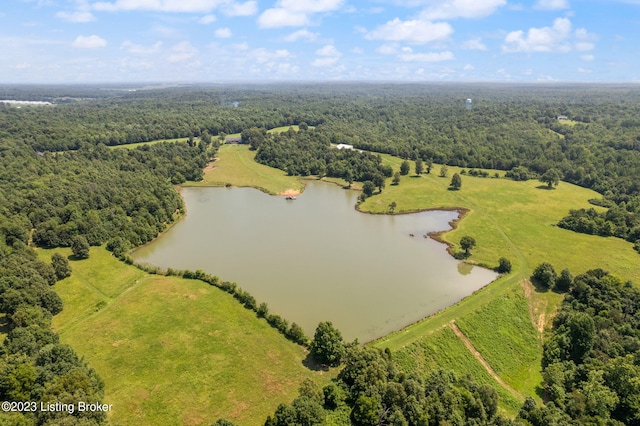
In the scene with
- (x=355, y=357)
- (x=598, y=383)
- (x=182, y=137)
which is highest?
(x=182, y=137)

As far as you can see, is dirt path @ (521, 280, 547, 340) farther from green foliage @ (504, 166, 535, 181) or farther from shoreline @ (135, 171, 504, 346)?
green foliage @ (504, 166, 535, 181)

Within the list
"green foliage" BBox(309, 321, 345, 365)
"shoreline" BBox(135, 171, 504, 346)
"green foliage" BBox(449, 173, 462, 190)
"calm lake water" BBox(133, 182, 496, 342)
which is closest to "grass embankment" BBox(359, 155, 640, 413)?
"shoreline" BBox(135, 171, 504, 346)

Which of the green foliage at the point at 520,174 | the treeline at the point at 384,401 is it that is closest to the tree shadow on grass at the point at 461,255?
the treeline at the point at 384,401

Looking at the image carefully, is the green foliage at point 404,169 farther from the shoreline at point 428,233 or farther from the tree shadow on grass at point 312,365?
the tree shadow on grass at point 312,365

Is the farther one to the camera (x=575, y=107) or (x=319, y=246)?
(x=575, y=107)

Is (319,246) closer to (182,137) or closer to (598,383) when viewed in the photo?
(598,383)

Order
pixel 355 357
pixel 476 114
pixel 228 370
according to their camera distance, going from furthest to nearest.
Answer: pixel 476 114, pixel 228 370, pixel 355 357

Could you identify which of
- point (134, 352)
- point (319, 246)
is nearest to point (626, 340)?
point (319, 246)

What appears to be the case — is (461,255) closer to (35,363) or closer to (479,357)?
(479,357)
